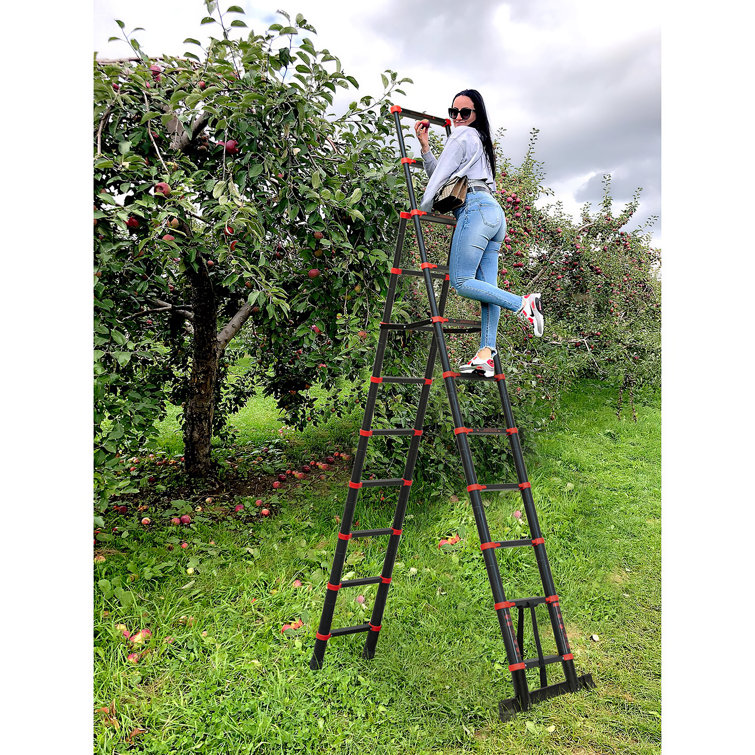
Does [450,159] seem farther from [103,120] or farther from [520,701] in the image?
[520,701]

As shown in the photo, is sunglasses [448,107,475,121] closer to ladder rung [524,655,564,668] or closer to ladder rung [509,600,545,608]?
ladder rung [509,600,545,608]

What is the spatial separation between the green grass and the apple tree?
0.92 m

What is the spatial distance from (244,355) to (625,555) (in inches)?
140

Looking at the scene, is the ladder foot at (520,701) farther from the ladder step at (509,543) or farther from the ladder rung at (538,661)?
the ladder step at (509,543)

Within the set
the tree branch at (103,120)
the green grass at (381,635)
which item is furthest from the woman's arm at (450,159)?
the green grass at (381,635)

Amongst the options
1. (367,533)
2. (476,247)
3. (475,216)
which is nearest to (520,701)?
(367,533)

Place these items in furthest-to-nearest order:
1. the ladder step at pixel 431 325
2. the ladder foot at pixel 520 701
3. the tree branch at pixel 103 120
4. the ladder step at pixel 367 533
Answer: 1. the tree branch at pixel 103 120
2. the ladder step at pixel 367 533
3. the ladder step at pixel 431 325
4. the ladder foot at pixel 520 701

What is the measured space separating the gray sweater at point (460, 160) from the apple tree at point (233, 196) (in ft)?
2.31

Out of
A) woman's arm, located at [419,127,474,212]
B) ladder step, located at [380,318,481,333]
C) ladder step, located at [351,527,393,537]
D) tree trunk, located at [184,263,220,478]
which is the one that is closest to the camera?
woman's arm, located at [419,127,474,212]

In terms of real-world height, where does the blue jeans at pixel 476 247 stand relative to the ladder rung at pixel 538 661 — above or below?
above

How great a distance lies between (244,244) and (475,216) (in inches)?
51.7

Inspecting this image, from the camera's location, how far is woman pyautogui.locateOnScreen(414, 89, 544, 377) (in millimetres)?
2293

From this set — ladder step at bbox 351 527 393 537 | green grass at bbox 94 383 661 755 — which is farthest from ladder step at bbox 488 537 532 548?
green grass at bbox 94 383 661 755

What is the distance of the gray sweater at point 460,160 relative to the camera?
2.29 meters
